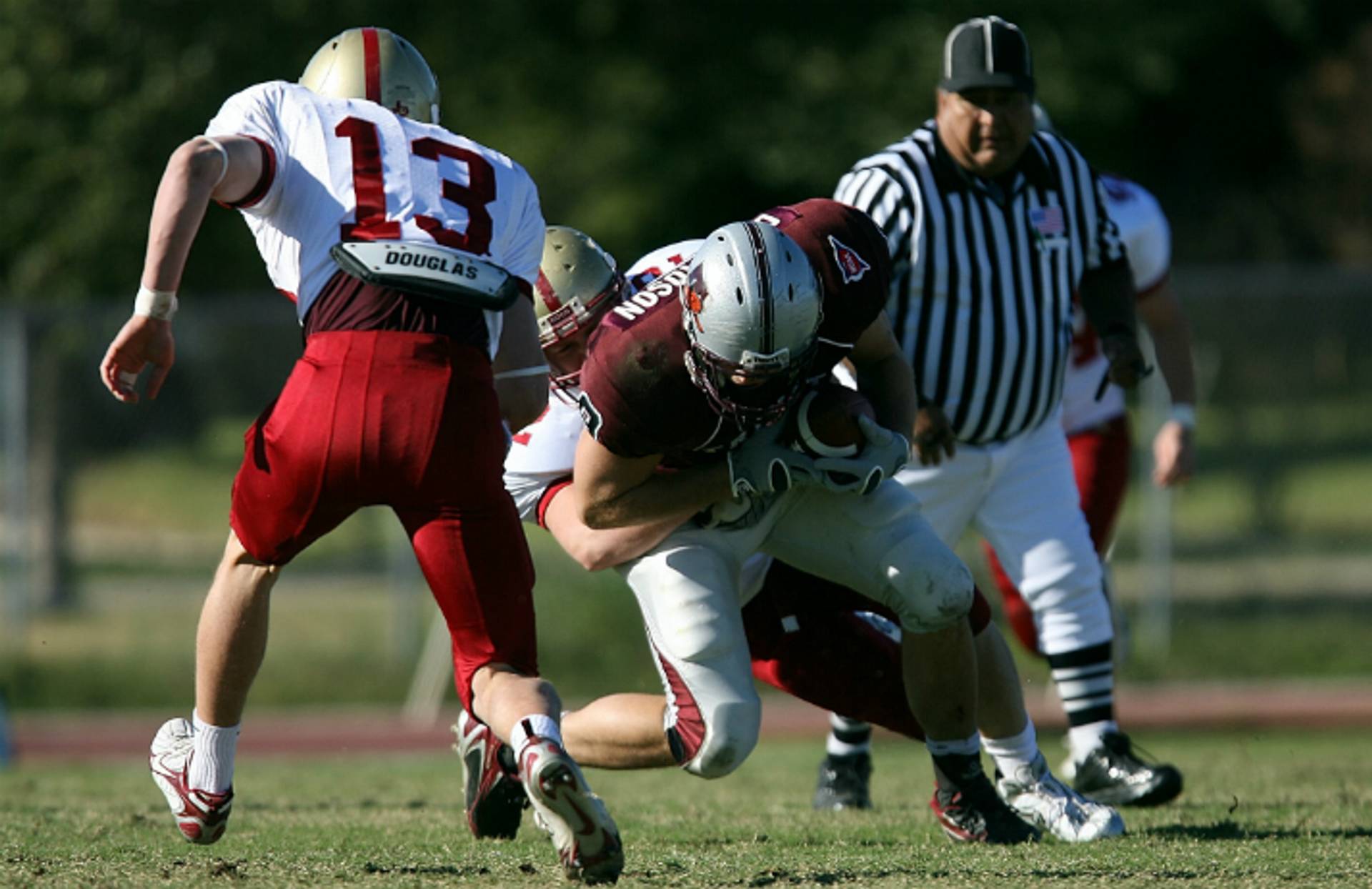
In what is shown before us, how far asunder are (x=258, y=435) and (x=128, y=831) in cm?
133

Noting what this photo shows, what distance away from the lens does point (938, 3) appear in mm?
14578

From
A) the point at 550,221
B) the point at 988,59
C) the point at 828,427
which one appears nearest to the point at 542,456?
the point at 828,427

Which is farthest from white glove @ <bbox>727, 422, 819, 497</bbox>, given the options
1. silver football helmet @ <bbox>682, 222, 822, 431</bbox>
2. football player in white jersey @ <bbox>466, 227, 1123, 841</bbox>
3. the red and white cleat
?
the red and white cleat

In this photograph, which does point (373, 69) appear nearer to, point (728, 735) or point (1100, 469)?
point (728, 735)

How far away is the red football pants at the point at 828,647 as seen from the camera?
4359 millimetres

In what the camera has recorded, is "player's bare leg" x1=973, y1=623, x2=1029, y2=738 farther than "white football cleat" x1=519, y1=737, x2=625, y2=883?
Yes

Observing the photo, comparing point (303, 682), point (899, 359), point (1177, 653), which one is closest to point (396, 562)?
point (303, 682)

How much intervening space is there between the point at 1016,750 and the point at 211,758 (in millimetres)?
1829

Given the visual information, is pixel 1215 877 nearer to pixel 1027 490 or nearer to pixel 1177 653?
pixel 1027 490

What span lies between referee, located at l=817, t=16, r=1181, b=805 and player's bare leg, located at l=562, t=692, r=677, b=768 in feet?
4.51

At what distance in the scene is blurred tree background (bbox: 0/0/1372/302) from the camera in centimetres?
1207

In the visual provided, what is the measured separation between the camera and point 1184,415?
582cm

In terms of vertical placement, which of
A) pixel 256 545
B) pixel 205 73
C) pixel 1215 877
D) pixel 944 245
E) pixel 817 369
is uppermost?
pixel 205 73

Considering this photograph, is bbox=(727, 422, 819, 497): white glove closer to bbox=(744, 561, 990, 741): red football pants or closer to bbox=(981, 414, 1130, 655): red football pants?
bbox=(744, 561, 990, 741): red football pants
